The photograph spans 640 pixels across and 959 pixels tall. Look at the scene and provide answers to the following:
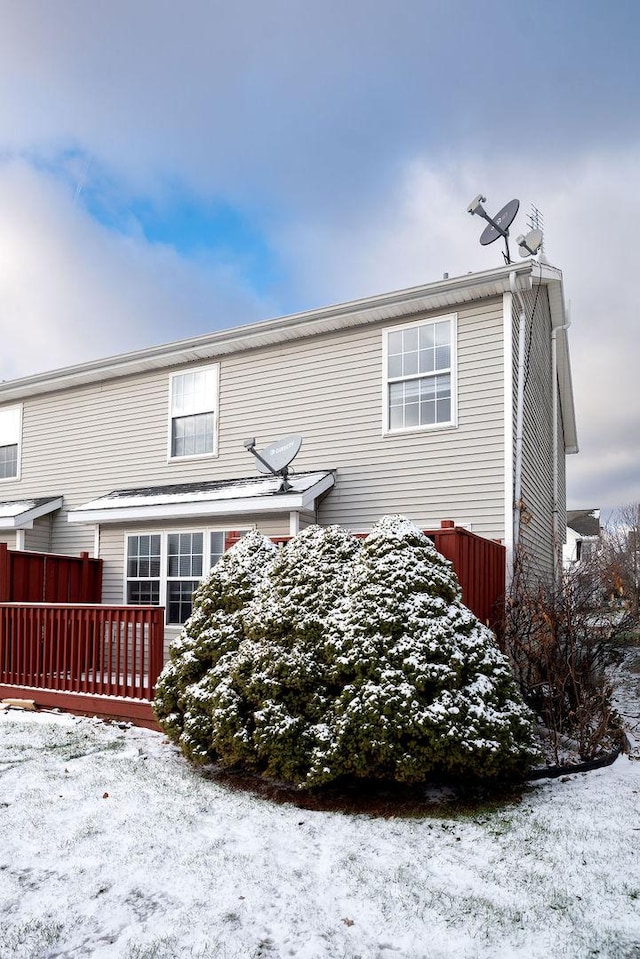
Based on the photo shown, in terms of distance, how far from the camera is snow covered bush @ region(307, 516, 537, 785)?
470 centimetres

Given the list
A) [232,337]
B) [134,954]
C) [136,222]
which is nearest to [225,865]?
[134,954]

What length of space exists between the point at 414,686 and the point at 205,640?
2064 millimetres

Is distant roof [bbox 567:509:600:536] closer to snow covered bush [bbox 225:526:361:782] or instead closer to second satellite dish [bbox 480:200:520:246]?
second satellite dish [bbox 480:200:520:246]

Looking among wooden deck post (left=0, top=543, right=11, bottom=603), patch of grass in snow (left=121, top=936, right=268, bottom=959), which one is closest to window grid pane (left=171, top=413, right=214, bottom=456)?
wooden deck post (left=0, top=543, right=11, bottom=603)

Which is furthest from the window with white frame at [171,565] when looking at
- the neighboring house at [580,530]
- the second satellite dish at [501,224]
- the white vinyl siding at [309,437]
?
the neighboring house at [580,530]

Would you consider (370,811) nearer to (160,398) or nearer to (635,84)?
(160,398)

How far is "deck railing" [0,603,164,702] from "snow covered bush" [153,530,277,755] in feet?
2.73

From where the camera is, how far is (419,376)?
31.3 ft

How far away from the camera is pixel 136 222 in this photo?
1559cm

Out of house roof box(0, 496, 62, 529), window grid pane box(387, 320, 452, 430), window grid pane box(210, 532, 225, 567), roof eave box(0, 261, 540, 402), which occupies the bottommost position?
window grid pane box(210, 532, 225, 567)

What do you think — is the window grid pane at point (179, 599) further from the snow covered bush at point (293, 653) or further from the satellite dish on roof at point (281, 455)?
the snow covered bush at point (293, 653)

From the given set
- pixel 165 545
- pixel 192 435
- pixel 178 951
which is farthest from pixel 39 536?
pixel 178 951

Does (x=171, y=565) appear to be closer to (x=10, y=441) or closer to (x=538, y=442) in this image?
(x=10, y=441)

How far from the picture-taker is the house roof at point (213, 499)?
904 centimetres
